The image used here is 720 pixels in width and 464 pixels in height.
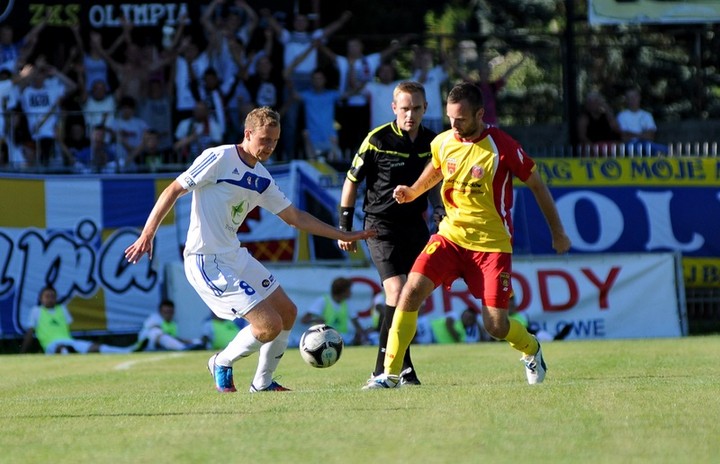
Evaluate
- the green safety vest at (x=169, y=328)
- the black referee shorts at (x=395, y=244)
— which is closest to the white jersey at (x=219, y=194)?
the black referee shorts at (x=395, y=244)

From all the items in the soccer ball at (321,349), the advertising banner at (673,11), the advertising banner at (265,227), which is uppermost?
the advertising banner at (673,11)

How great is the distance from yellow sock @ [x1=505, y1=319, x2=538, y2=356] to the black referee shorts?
1.15 meters

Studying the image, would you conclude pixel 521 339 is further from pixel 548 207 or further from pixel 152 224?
pixel 152 224

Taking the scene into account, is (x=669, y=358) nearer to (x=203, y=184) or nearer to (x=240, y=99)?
(x=203, y=184)

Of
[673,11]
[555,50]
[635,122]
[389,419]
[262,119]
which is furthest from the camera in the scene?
[555,50]

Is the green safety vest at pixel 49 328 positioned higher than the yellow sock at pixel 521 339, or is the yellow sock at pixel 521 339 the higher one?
the yellow sock at pixel 521 339

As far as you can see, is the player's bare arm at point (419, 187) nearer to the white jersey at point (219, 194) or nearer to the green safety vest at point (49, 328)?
the white jersey at point (219, 194)

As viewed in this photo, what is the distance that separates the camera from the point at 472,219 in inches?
368

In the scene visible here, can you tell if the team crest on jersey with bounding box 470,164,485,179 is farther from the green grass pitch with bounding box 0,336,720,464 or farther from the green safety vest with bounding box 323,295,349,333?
the green safety vest with bounding box 323,295,349,333

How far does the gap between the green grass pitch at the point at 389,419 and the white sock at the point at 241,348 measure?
1.30ft

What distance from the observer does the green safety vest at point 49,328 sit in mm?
18688

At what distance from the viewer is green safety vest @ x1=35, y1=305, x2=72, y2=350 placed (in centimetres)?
1869

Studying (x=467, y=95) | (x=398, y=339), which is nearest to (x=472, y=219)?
(x=467, y=95)

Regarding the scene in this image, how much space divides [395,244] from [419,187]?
0.85m
